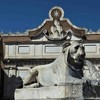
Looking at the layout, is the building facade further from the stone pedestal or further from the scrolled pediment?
the stone pedestal

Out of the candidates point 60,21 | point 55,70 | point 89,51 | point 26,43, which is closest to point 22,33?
point 26,43

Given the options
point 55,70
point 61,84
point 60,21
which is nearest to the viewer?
point 61,84

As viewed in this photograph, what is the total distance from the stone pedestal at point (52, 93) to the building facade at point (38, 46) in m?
32.6

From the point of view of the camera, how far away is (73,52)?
27.9 ft

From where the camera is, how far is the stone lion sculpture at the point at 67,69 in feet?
27.8

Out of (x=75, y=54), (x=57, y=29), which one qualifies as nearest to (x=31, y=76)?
(x=75, y=54)

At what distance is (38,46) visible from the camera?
4212cm

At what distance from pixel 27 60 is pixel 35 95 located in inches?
1319

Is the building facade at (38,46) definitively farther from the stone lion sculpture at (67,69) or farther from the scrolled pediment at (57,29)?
the stone lion sculpture at (67,69)

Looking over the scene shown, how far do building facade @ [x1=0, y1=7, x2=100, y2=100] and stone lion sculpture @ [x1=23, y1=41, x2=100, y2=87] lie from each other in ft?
106

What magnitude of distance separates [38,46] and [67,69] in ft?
110

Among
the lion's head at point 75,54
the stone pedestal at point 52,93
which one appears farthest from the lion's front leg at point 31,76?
the lion's head at point 75,54

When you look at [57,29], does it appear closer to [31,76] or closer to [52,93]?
[31,76]

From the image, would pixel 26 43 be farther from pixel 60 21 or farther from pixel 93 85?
pixel 93 85
